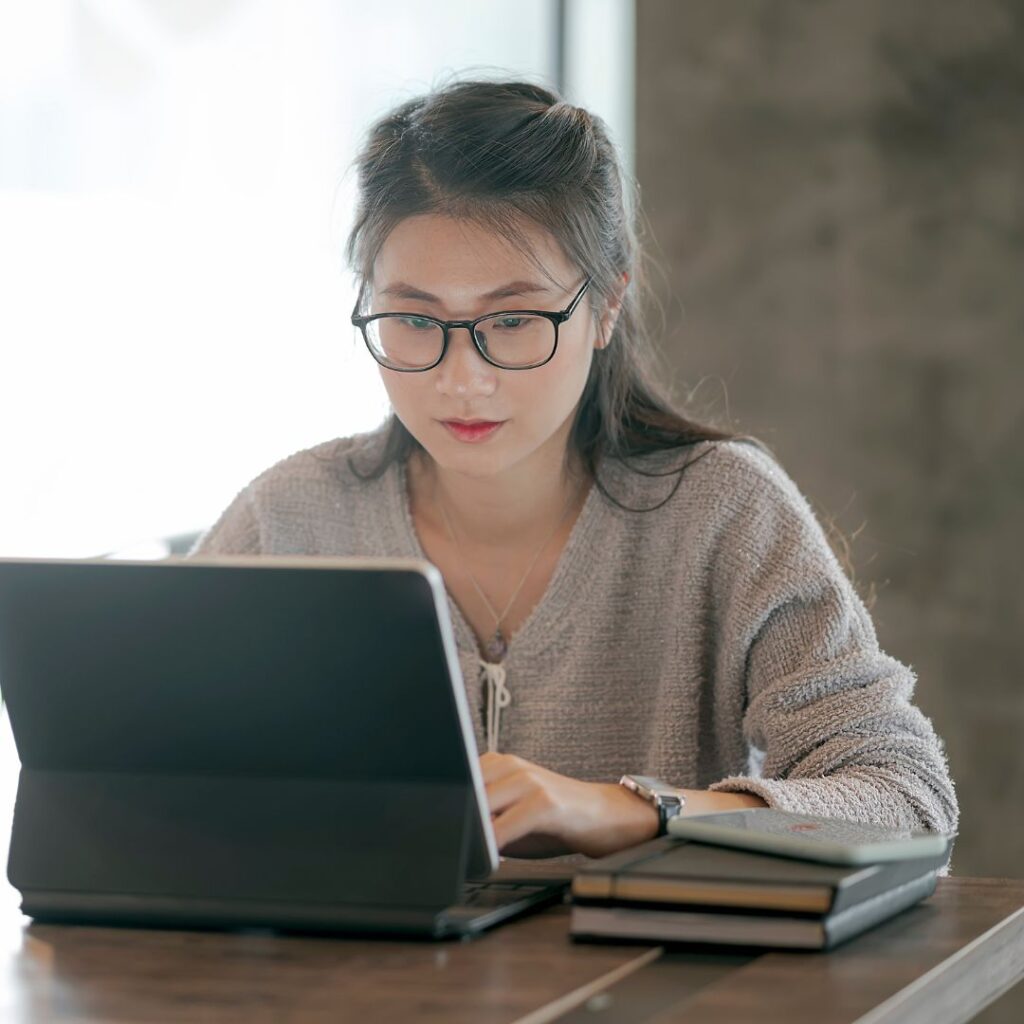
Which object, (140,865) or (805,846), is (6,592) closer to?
(140,865)

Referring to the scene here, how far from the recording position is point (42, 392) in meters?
2.47

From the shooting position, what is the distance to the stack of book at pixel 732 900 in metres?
1.02

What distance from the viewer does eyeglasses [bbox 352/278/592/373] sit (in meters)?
1.60

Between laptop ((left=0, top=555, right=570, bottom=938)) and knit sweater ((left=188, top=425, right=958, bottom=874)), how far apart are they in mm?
561

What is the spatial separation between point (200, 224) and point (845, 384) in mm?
1246

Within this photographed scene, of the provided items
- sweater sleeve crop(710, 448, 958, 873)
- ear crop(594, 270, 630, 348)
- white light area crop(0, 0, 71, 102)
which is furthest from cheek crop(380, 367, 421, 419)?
white light area crop(0, 0, 71, 102)

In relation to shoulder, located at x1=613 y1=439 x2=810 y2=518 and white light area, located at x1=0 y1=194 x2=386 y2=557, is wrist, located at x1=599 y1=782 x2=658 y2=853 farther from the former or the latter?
white light area, located at x1=0 y1=194 x2=386 y2=557

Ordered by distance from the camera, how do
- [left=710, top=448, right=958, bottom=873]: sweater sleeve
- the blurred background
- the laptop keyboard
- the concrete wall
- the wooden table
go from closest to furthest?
the wooden table → the laptop keyboard → [left=710, top=448, right=958, bottom=873]: sweater sleeve → the blurred background → the concrete wall

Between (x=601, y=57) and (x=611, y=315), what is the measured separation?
2185mm

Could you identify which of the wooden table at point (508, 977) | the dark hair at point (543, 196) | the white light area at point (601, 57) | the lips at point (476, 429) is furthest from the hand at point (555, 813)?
the white light area at point (601, 57)

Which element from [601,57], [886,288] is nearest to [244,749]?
[886,288]

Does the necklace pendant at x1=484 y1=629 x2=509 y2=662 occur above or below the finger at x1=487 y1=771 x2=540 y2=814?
below

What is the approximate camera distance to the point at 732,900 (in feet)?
3.38

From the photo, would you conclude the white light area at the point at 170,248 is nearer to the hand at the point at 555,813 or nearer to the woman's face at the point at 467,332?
the woman's face at the point at 467,332
